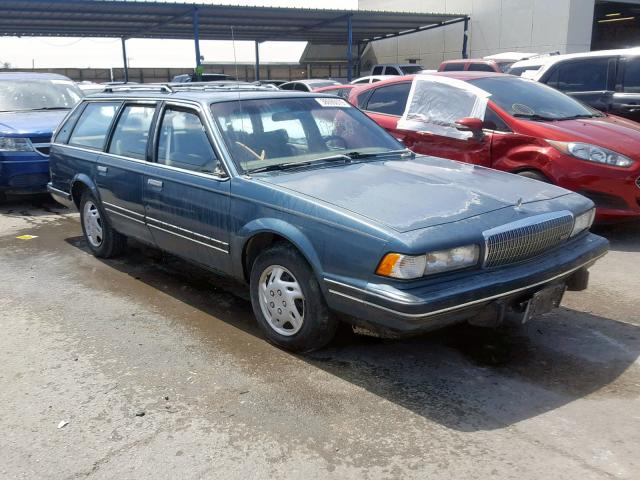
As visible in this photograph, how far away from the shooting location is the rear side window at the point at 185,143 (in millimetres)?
4176

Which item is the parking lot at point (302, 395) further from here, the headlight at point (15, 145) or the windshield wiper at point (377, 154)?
the headlight at point (15, 145)

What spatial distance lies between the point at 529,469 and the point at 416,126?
467 cm

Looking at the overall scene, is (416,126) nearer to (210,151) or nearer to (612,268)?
(612,268)

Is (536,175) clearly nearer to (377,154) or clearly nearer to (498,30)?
(377,154)

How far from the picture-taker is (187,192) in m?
4.24

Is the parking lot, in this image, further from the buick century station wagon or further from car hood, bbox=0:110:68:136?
car hood, bbox=0:110:68:136

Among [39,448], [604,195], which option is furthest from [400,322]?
[604,195]

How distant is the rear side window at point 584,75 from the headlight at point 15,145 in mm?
7480

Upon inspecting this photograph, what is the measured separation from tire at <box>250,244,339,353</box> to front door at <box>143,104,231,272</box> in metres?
0.39

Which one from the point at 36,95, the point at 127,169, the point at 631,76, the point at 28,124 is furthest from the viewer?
the point at 36,95

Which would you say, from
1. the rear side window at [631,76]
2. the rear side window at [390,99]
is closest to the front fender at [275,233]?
the rear side window at [390,99]

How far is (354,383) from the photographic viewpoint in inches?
132

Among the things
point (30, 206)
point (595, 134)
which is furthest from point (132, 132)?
point (30, 206)

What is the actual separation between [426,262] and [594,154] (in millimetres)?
3438
